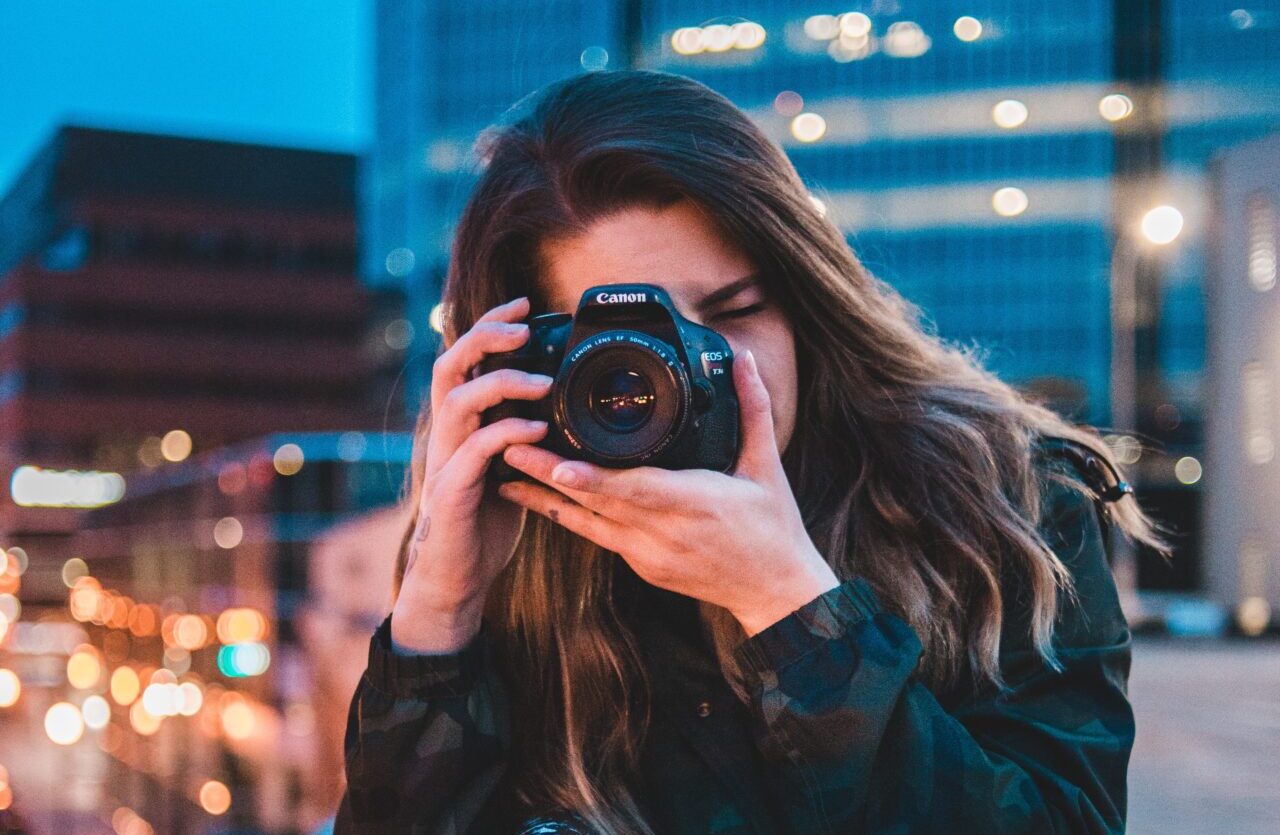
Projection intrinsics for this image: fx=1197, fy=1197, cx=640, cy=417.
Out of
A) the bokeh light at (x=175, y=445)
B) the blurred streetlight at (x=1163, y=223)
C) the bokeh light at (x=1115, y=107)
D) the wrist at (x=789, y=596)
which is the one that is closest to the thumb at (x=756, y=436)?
the wrist at (x=789, y=596)

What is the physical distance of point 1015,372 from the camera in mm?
34656

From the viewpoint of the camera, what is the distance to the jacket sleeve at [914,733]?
1088 mm

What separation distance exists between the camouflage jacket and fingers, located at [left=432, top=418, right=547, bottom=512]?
169 mm

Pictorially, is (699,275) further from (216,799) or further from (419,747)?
(216,799)

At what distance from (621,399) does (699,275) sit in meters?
0.18

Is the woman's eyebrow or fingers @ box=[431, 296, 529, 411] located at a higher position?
the woman's eyebrow

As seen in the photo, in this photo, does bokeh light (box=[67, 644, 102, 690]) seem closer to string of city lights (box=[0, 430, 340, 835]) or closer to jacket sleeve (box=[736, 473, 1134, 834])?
string of city lights (box=[0, 430, 340, 835])

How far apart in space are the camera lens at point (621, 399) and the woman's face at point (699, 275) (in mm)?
111

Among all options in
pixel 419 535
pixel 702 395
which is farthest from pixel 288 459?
pixel 702 395

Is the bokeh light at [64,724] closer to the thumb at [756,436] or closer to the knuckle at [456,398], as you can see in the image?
the knuckle at [456,398]

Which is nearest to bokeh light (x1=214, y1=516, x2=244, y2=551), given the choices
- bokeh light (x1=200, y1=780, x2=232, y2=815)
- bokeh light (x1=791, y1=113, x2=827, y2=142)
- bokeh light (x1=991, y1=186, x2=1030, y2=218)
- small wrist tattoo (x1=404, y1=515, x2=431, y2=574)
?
bokeh light (x1=200, y1=780, x2=232, y2=815)

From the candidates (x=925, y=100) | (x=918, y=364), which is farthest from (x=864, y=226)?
(x=918, y=364)

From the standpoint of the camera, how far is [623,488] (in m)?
1.16

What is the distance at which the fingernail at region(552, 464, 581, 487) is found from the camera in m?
1.18
